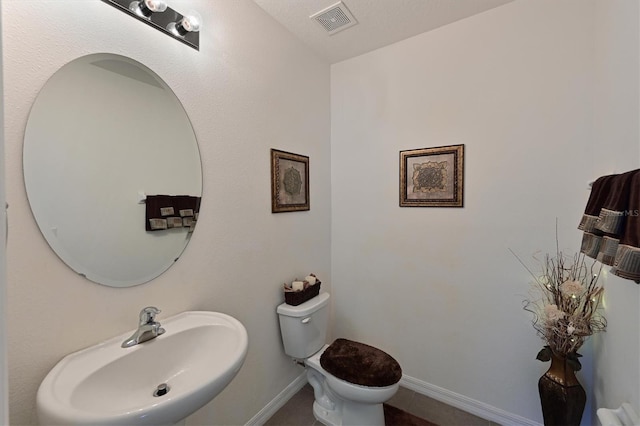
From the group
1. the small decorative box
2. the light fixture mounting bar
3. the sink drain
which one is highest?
the light fixture mounting bar

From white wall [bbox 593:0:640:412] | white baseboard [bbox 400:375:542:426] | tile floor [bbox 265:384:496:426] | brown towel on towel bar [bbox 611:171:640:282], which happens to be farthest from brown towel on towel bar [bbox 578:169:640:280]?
tile floor [bbox 265:384:496:426]

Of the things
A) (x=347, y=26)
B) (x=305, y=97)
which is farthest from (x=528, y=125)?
(x=305, y=97)

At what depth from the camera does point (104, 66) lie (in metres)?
1.00

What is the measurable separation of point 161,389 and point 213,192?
0.86m

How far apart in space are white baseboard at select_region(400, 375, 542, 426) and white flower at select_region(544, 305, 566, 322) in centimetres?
79

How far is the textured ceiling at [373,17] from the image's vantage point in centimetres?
155

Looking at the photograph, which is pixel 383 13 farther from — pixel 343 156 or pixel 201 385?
pixel 201 385

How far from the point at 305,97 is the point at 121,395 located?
192 cm

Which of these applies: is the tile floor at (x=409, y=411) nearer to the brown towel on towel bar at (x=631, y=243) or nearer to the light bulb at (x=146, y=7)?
the brown towel on towel bar at (x=631, y=243)

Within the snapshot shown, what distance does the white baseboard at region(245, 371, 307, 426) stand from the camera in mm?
1607

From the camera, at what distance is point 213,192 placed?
137 centimetres

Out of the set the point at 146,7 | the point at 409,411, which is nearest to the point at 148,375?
the point at 146,7

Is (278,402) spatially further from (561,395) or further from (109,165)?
(109,165)

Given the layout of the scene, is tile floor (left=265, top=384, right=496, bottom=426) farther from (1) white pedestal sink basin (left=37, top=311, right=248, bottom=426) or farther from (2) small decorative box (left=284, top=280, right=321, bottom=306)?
(1) white pedestal sink basin (left=37, top=311, right=248, bottom=426)
